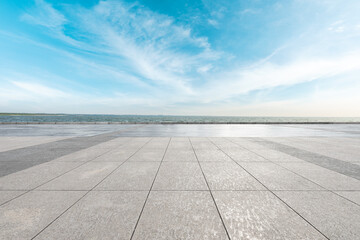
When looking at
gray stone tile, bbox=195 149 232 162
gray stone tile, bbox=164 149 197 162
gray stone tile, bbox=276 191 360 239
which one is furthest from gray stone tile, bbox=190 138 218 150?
gray stone tile, bbox=276 191 360 239

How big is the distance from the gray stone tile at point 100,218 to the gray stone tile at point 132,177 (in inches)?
13.8

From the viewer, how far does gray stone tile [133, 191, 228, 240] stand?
6.94 ft

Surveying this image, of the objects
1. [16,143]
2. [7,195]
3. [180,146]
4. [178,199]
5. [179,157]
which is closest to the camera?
[178,199]

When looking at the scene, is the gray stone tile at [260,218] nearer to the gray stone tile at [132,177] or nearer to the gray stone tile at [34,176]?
the gray stone tile at [132,177]

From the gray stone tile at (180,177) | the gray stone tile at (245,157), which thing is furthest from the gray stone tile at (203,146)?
the gray stone tile at (180,177)

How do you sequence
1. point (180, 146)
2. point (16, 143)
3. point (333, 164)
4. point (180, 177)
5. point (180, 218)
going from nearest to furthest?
point (180, 218) → point (180, 177) → point (333, 164) → point (180, 146) → point (16, 143)

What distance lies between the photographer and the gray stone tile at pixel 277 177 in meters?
3.56

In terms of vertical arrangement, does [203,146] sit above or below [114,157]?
above

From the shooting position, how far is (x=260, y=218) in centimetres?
247

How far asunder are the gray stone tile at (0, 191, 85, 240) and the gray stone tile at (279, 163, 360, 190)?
19.5 ft

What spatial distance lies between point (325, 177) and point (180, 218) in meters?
4.43

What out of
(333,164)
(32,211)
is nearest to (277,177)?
(333,164)

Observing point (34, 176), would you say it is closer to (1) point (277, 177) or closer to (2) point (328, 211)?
(1) point (277, 177)

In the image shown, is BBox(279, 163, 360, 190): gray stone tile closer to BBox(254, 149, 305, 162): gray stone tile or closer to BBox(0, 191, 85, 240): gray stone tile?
BBox(254, 149, 305, 162): gray stone tile
